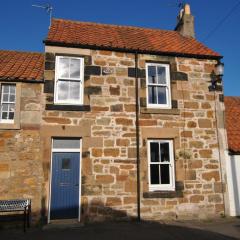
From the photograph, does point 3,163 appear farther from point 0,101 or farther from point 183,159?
point 183,159

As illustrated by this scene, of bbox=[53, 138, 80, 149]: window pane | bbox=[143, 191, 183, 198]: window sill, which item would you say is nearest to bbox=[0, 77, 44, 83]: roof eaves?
bbox=[53, 138, 80, 149]: window pane

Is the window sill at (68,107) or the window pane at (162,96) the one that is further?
the window pane at (162,96)

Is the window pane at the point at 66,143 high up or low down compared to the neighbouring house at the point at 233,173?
up

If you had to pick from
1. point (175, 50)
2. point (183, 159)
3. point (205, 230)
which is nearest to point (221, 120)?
point (183, 159)

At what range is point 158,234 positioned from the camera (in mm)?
8102

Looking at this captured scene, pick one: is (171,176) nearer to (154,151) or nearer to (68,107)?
(154,151)

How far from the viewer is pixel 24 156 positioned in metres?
9.47

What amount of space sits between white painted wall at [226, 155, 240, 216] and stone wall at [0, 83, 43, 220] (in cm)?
671

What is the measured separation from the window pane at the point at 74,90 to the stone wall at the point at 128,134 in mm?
343

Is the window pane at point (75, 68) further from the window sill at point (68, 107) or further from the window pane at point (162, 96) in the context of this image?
the window pane at point (162, 96)

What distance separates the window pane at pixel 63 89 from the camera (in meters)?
10.2

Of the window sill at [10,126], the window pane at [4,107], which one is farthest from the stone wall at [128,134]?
the window pane at [4,107]

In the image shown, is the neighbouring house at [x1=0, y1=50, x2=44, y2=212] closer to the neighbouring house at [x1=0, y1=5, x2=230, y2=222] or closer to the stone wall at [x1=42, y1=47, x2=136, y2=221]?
the neighbouring house at [x1=0, y1=5, x2=230, y2=222]

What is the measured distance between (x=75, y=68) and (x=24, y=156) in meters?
3.53
